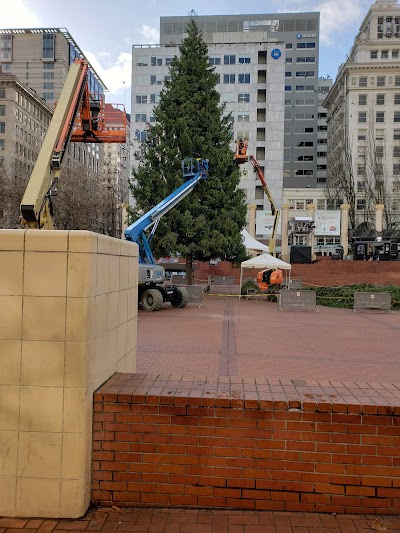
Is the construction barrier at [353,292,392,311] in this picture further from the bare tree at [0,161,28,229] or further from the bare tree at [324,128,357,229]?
the bare tree at [324,128,357,229]

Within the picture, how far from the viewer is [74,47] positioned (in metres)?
122

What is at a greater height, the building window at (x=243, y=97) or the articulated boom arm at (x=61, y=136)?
the building window at (x=243, y=97)

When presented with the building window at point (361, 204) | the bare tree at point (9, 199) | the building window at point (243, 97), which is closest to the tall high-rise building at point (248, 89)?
the building window at point (243, 97)

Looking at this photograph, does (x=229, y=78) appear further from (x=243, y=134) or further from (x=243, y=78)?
(x=243, y=134)

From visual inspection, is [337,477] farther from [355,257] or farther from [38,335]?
[355,257]

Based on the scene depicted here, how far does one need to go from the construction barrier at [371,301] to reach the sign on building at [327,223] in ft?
87.8

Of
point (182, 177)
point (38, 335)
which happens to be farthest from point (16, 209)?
point (38, 335)

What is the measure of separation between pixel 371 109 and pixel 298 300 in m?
71.5

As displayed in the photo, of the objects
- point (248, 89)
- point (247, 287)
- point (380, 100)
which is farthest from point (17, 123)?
point (247, 287)

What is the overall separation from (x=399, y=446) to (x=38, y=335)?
2429 millimetres

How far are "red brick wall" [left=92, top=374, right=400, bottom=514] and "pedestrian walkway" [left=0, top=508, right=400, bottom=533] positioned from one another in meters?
0.06

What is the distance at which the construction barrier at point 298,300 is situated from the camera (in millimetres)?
19719

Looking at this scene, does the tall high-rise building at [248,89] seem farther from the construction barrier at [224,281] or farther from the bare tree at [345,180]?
the construction barrier at [224,281]

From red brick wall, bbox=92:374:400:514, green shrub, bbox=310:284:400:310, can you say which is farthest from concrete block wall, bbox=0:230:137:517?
green shrub, bbox=310:284:400:310
